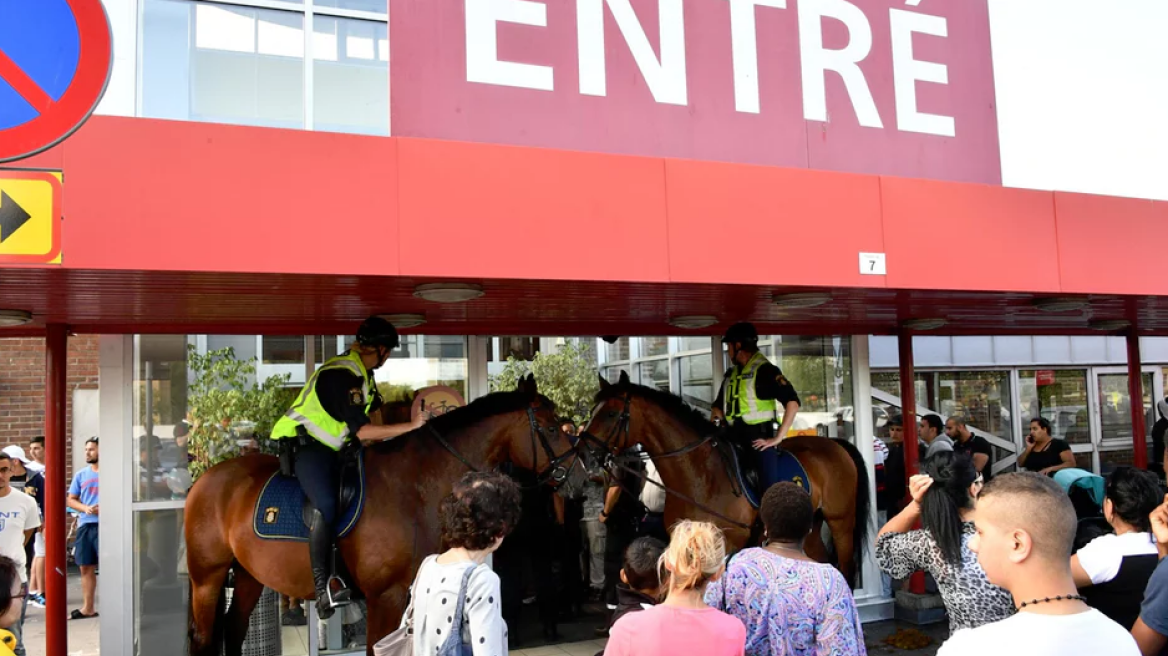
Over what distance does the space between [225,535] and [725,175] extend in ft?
12.9

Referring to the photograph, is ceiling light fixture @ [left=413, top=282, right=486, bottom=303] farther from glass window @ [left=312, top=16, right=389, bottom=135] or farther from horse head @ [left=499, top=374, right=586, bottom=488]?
glass window @ [left=312, top=16, right=389, bottom=135]

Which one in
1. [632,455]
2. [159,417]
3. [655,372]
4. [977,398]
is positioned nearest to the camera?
[632,455]

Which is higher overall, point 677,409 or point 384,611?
point 677,409

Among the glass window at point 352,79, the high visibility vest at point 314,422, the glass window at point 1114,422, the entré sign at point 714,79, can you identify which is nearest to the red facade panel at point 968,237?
the entré sign at point 714,79

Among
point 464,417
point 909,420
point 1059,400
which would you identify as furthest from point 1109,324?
point 464,417

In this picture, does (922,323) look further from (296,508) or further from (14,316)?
(14,316)

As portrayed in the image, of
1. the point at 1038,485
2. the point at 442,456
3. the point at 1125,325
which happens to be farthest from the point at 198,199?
the point at 1125,325

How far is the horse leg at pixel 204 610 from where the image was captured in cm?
557

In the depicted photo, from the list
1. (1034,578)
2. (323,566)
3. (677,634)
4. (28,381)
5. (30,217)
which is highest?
(30,217)

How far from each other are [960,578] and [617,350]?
5.63 metres

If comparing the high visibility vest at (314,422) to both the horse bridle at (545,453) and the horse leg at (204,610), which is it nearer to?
the horse bridle at (545,453)

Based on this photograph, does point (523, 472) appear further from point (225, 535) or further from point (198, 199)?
point (198, 199)

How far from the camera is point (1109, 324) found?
9617mm

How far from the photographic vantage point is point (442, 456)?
18.1ft
